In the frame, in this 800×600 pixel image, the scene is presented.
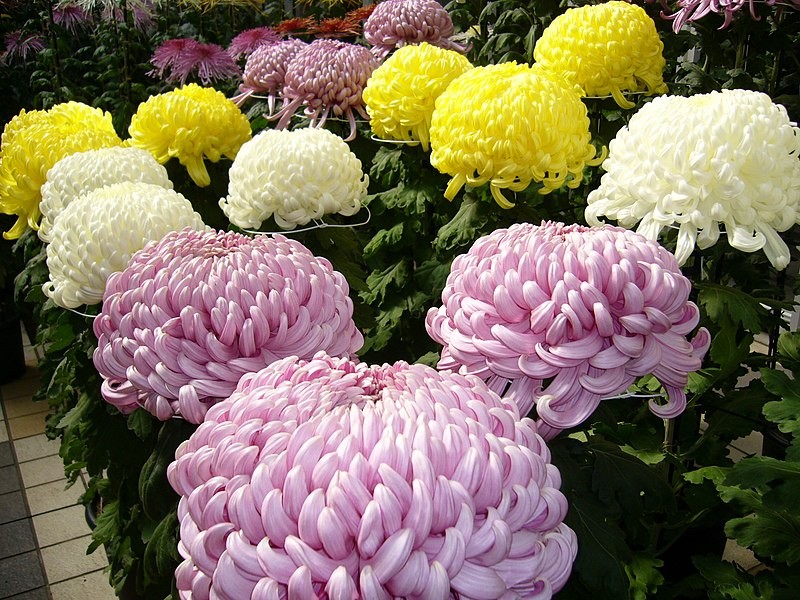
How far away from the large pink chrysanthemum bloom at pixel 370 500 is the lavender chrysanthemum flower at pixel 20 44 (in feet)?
12.3

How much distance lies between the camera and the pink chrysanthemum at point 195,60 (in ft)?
9.64

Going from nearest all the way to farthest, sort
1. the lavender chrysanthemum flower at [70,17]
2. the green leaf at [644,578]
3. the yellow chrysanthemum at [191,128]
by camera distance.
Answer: the green leaf at [644,578], the yellow chrysanthemum at [191,128], the lavender chrysanthemum flower at [70,17]

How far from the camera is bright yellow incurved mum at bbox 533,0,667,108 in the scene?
4.50ft

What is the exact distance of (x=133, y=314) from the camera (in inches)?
27.3

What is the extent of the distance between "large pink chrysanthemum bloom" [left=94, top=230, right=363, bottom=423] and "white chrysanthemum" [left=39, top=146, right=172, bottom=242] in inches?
21.0

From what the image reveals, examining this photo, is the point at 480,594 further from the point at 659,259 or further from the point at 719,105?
the point at 719,105

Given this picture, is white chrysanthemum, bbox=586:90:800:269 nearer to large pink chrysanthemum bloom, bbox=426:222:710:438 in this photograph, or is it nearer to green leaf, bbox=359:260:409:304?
large pink chrysanthemum bloom, bbox=426:222:710:438

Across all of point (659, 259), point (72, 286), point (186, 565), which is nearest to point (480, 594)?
point (186, 565)

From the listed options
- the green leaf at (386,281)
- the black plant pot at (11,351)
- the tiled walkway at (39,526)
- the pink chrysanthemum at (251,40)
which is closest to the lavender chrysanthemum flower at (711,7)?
the green leaf at (386,281)

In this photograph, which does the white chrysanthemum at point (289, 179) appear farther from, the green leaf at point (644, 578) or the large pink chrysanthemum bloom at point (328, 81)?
the green leaf at point (644, 578)

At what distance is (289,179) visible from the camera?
3.71 feet

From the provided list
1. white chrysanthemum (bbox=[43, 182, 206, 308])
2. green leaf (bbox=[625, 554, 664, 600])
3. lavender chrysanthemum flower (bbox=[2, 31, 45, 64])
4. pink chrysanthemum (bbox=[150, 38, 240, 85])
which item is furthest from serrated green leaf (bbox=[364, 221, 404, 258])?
lavender chrysanthemum flower (bbox=[2, 31, 45, 64])

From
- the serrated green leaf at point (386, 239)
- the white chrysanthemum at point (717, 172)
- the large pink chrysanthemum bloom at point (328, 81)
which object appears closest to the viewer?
the white chrysanthemum at point (717, 172)

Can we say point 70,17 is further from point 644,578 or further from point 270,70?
point 644,578
